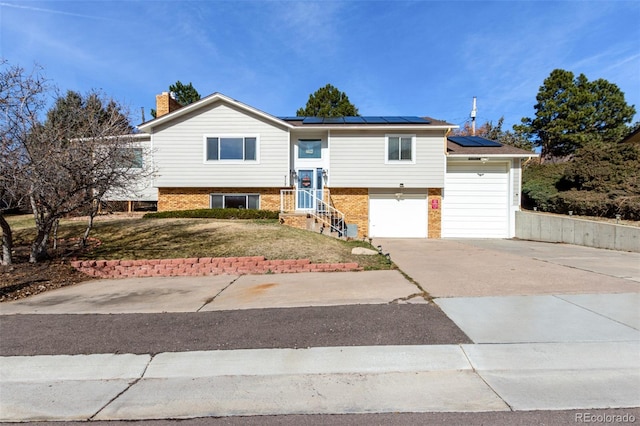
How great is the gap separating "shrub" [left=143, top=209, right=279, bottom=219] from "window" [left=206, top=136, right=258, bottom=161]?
2740 millimetres

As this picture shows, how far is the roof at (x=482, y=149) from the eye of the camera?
16.1 m

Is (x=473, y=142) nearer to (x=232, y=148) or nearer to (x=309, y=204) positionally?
(x=309, y=204)

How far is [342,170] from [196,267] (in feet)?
32.4

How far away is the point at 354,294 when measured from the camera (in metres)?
5.95

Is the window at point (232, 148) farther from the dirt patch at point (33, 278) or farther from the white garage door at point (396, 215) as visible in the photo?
the dirt patch at point (33, 278)

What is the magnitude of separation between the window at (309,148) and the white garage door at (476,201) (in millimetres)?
6640

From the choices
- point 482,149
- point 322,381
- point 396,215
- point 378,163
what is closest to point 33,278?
point 322,381

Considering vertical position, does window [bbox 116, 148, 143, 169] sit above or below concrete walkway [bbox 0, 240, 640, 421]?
above

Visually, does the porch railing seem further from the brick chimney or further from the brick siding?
the brick chimney

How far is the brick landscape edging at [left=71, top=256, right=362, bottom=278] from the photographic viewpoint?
8.15 meters

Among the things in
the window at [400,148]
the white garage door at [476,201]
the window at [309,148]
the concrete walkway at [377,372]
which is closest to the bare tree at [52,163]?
the concrete walkway at [377,372]

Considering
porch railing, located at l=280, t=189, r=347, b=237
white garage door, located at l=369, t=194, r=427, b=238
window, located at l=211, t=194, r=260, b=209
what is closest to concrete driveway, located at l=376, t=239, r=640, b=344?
porch railing, located at l=280, t=189, r=347, b=237

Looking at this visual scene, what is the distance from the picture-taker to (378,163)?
16516 mm

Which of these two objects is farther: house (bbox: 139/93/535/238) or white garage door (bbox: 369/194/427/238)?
white garage door (bbox: 369/194/427/238)
